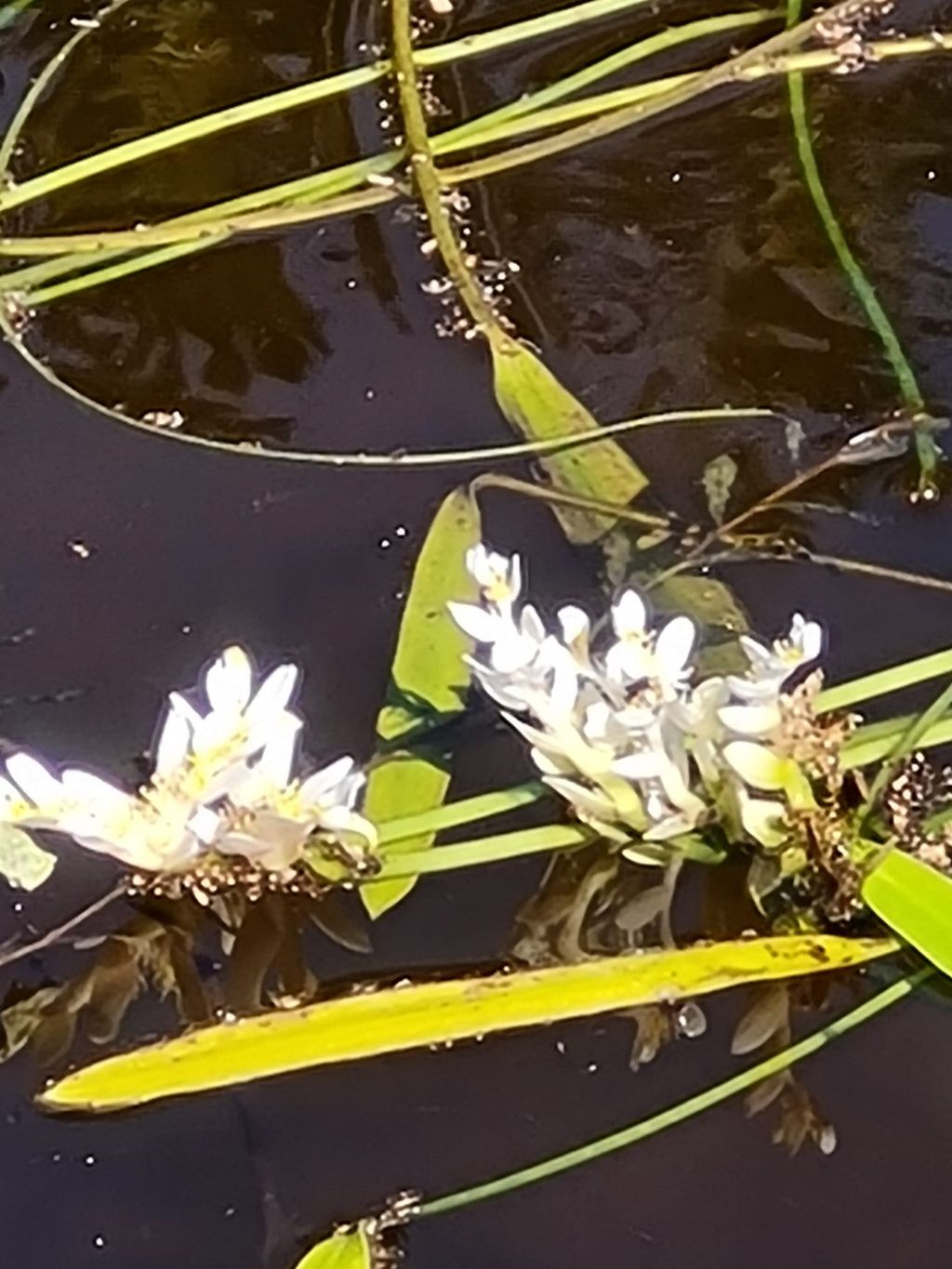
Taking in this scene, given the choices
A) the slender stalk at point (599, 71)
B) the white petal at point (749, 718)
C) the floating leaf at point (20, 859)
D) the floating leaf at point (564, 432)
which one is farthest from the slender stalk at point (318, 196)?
the white petal at point (749, 718)

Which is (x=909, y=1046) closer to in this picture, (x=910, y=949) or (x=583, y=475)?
(x=910, y=949)

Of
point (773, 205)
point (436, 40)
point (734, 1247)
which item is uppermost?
point (436, 40)

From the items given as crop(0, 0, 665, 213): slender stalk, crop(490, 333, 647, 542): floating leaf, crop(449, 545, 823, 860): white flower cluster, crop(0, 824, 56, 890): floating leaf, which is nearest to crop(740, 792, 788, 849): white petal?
Answer: crop(449, 545, 823, 860): white flower cluster

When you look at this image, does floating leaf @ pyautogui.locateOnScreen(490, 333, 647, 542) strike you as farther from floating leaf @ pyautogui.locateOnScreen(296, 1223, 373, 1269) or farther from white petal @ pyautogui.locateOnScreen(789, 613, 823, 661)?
floating leaf @ pyautogui.locateOnScreen(296, 1223, 373, 1269)

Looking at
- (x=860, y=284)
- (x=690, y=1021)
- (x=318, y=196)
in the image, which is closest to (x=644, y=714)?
(x=690, y=1021)

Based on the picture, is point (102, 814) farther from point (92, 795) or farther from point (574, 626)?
point (574, 626)

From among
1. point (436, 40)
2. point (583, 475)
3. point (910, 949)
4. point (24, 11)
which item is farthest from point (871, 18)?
point (910, 949)
